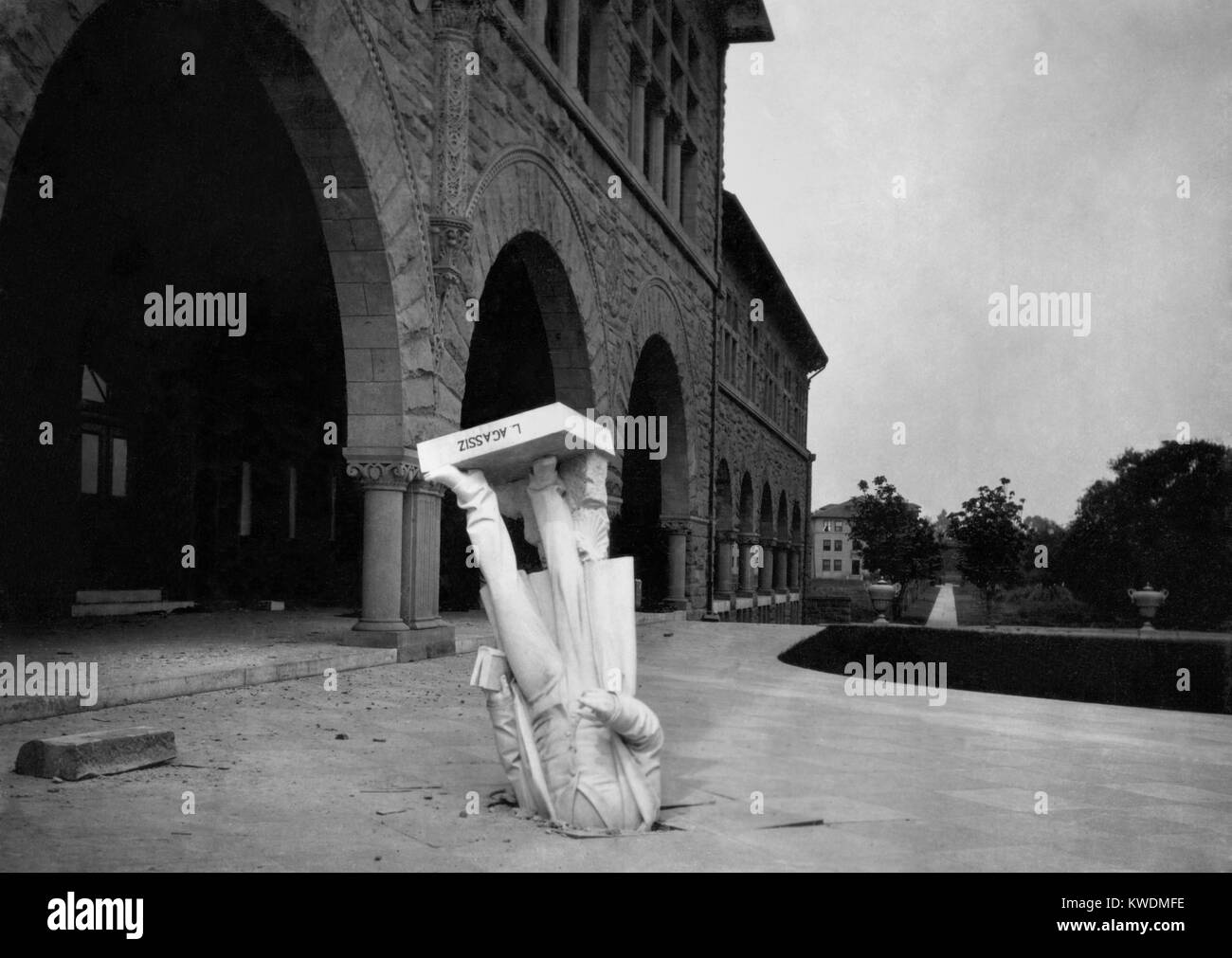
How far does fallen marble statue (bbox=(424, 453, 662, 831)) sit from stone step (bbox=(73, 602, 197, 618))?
8692 millimetres

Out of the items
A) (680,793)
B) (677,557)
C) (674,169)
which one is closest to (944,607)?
(677,557)

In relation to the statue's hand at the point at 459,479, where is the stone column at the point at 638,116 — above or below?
above

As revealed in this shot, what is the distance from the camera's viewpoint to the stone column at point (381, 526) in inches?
319

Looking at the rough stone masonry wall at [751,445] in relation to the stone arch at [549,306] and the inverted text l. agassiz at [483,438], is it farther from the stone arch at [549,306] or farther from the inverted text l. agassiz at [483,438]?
the inverted text l. agassiz at [483,438]

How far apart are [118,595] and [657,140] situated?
949 cm

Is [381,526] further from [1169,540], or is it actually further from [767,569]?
[767,569]

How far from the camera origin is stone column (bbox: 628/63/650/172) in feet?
48.9

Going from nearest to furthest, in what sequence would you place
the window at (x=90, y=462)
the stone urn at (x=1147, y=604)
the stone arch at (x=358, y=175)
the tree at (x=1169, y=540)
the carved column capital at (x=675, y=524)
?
the stone arch at (x=358, y=175)
the window at (x=90, y=462)
the tree at (x=1169, y=540)
the carved column capital at (x=675, y=524)
the stone urn at (x=1147, y=604)

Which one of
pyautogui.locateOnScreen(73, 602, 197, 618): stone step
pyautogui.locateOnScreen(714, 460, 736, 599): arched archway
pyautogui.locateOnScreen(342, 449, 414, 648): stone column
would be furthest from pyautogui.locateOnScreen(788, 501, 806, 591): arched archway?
pyautogui.locateOnScreen(342, 449, 414, 648): stone column

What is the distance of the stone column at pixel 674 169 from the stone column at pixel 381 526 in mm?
10190

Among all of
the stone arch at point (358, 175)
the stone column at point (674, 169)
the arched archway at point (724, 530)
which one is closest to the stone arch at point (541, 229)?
the stone arch at point (358, 175)

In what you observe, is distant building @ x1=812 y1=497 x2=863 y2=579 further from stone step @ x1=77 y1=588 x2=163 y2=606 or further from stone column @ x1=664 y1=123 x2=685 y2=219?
stone step @ x1=77 y1=588 x2=163 y2=606
